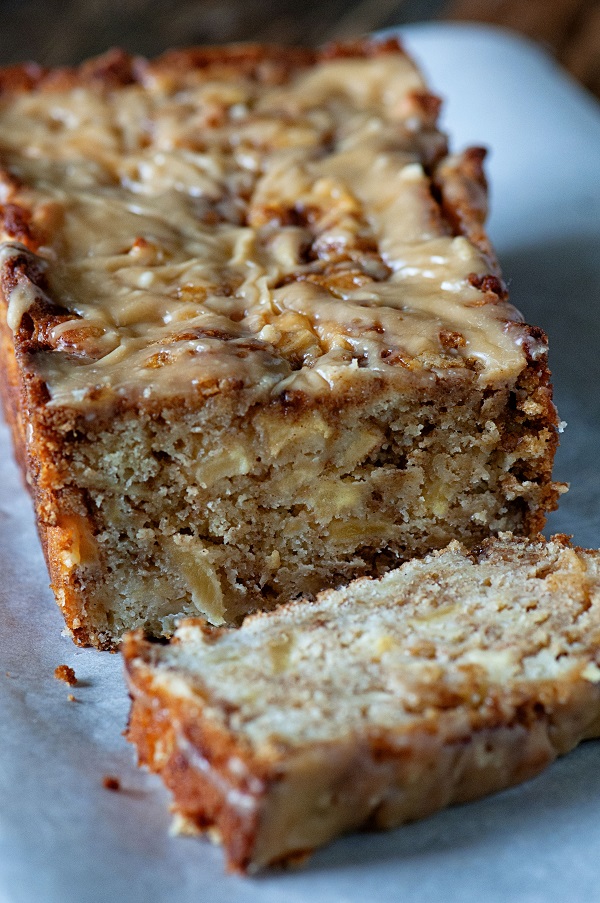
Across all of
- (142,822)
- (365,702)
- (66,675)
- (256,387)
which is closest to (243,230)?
(256,387)

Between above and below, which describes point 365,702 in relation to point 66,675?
above

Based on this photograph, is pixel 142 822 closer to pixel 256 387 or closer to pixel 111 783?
pixel 111 783

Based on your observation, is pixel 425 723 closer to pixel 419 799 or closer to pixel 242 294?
pixel 419 799

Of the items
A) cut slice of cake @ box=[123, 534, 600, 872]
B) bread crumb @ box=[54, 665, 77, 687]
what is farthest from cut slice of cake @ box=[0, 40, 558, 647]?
cut slice of cake @ box=[123, 534, 600, 872]

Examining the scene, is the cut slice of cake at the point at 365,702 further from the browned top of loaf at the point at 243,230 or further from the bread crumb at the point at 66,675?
the browned top of loaf at the point at 243,230

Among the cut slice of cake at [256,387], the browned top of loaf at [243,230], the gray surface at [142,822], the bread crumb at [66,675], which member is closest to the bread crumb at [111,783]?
the gray surface at [142,822]

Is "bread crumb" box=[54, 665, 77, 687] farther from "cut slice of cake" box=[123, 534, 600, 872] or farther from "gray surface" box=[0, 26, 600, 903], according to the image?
"cut slice of cake" box=[123, 534, 600, 872]
